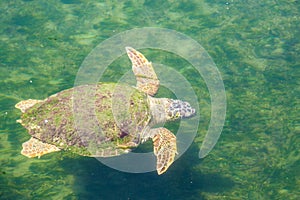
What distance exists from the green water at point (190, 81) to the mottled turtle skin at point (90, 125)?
476 mm

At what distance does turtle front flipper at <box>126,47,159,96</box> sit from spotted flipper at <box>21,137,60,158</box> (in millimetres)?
1859

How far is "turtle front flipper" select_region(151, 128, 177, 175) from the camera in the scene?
16.6 ft

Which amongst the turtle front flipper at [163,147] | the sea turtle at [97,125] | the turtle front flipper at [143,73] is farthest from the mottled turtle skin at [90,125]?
the turtle front flipper at [143,73]

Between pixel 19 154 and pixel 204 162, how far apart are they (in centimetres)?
267

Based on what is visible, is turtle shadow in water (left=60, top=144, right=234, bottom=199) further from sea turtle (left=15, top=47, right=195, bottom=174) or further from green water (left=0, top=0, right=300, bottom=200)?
sea turtle (left=15, top=47, right=195, bottom=174)

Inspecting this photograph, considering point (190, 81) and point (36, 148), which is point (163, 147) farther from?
point (190, 81)

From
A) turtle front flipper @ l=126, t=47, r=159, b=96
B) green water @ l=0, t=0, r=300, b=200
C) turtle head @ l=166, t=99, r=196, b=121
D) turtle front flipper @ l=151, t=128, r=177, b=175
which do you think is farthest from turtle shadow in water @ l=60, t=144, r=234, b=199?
turtle front flipper @ l=126, t=47, r=159, b=96

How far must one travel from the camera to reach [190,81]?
6.78 metres

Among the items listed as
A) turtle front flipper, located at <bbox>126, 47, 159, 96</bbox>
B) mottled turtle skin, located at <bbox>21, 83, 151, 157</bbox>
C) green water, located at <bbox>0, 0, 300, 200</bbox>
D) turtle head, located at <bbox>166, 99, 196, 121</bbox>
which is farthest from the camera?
turtle front flipper, located at <bbox>126, 47, 159, 96</bbox>

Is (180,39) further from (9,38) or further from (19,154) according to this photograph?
(19,154)

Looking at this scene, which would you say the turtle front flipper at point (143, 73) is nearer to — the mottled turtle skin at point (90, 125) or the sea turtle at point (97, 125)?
the sea turtle at point (97, 125)

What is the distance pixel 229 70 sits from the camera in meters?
6.96

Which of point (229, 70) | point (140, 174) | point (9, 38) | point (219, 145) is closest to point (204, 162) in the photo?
point (219, 145)

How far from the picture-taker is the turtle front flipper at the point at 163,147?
506 centimetres
